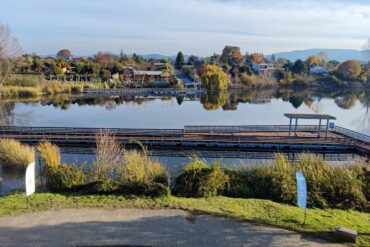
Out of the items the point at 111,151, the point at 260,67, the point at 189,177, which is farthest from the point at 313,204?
the point at 260,67

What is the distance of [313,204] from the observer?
11.0 meters

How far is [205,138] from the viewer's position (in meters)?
28.2

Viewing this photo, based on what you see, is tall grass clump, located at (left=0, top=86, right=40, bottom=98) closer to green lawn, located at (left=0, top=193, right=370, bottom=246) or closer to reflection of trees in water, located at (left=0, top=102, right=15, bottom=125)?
reflection of trees in water, located at (left=0, top=102, right=15, bottom=125)

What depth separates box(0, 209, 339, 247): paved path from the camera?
791 centimetres

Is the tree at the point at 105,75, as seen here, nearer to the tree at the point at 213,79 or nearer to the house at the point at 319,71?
the tree at the point at 213,79

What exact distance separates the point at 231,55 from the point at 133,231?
12587 cm

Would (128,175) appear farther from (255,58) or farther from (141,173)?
(255,58)

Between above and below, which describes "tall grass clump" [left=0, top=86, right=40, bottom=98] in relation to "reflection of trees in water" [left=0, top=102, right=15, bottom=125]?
above

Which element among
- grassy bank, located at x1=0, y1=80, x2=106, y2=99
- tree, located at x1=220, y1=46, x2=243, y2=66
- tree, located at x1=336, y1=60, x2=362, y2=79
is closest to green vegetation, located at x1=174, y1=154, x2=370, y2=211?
grassy bank, located at x1=0, y1=80, x2=106, y2=99

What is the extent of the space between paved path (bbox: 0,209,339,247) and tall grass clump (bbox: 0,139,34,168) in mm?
9382

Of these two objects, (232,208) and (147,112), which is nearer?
(232,208)

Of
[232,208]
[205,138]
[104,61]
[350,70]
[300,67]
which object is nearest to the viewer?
[232,208]

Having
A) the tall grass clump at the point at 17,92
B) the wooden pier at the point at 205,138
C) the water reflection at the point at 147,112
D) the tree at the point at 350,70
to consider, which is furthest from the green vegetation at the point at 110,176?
the tree at the point at 350,70

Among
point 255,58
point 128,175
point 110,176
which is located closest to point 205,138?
point 110,176
